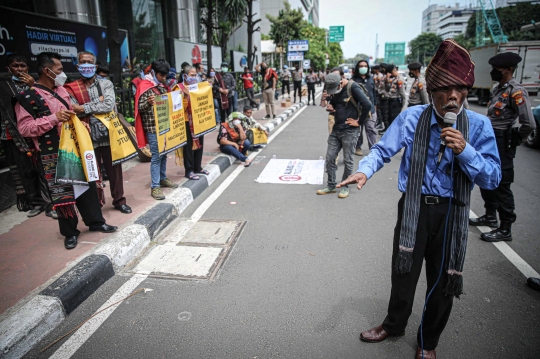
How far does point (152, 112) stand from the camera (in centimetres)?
493

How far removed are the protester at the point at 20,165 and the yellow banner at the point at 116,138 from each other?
917 mm

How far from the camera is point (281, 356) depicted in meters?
2.34

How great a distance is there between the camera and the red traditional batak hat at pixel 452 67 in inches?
71.5

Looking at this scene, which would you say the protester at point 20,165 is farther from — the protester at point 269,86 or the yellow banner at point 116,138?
the protester at point 269,86

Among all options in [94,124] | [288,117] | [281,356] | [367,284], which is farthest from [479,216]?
[288,117]

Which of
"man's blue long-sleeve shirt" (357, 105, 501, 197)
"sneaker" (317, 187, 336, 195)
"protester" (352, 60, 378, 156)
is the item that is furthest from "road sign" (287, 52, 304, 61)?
"man's blue long-sleeve shirt" (357, 105, 501, 197)

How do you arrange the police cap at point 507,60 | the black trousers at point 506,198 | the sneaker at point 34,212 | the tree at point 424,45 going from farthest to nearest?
the tree at point 424,45, the sneaker at point 34,212, the black trousers at point 506,198, the police cap at point 507,60

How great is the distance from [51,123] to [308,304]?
2.92m

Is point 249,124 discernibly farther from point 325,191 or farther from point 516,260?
point 516,260

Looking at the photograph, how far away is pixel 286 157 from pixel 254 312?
5.32 meters

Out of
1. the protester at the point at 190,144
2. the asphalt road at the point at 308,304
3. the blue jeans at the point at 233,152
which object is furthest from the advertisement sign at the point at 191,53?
the asphalt road at the point at 308,304

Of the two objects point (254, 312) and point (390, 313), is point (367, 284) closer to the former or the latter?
point (390, 313)

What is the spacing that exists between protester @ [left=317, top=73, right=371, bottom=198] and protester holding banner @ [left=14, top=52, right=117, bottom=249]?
129 inches

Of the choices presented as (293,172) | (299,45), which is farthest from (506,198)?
(299,45)
